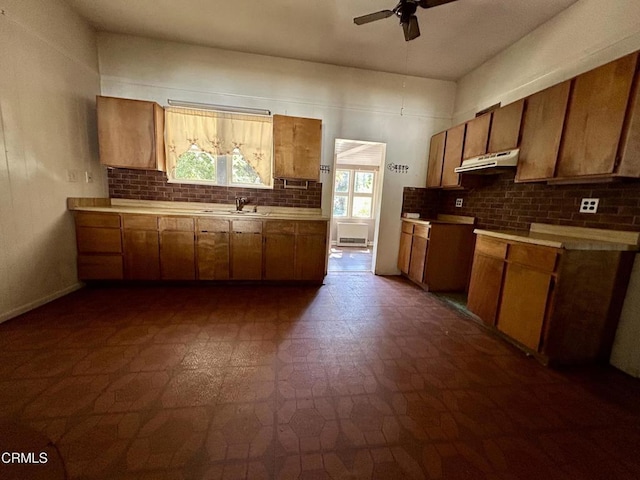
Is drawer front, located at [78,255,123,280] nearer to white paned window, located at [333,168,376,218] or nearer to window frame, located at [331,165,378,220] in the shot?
window frame, located at [331,165,378,220]

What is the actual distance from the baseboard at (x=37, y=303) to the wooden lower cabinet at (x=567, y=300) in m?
4.52

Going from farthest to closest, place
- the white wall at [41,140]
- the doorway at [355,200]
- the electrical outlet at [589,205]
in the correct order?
the doorway at [355,200], the white wall at [41,140], the electrical outlet at [589,205]

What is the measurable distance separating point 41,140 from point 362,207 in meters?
6.19

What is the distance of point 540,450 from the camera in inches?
50.4

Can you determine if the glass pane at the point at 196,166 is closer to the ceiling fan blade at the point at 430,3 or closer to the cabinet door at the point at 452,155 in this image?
the ceiling fan blade at the point at 430,3

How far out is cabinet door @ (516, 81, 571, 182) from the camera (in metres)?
2.16

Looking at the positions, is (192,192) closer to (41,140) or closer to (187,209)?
(187,209)

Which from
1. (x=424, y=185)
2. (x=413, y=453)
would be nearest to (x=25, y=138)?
(x=413, y=453)

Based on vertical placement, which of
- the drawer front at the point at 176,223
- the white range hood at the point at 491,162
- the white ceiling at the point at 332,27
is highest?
the white ceiling at the point at 332,27

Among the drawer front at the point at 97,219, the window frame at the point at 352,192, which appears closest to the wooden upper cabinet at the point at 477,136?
the window frame at the point at 352,192

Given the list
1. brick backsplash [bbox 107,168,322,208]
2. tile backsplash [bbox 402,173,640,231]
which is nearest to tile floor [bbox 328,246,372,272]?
brick backsplash [bbox 107,168,322,208]

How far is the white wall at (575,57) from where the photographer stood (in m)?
1.93

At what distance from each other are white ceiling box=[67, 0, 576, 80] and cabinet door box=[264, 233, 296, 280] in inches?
96.9

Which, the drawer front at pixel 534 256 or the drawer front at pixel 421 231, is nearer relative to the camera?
the drawer front at pixel 534 256
